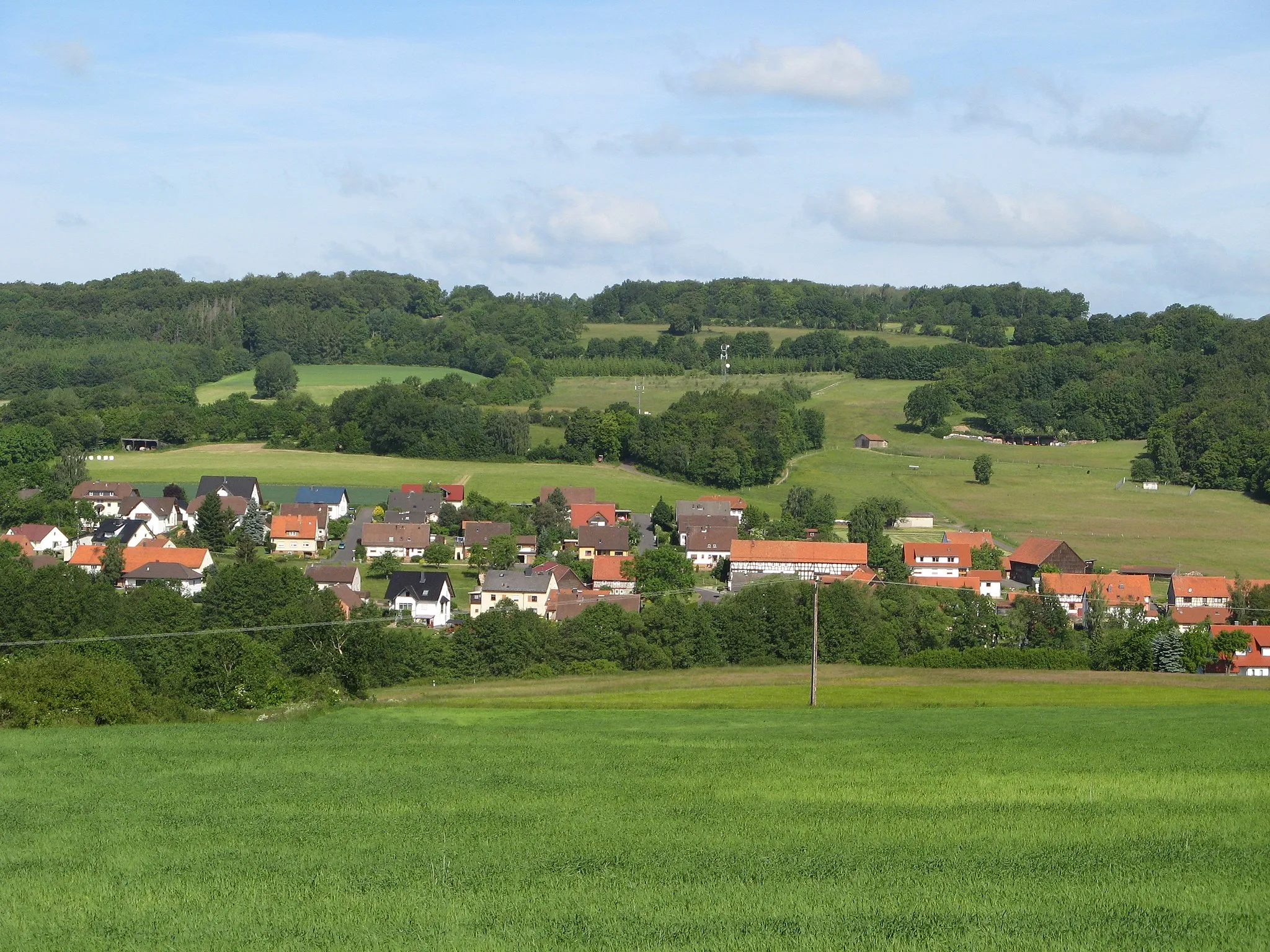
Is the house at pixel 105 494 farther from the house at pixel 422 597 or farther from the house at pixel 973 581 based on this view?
the house at pixel 973 581

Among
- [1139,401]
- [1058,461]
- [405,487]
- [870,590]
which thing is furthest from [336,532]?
[1139,401]

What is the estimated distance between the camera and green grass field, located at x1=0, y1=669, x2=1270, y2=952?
32.2ft

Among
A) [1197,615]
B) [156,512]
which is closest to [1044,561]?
[1197,615]

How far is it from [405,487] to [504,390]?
3289 cm

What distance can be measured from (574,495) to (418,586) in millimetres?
20349

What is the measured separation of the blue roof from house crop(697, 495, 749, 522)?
20.3 metres

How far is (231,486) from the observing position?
71.9 metres

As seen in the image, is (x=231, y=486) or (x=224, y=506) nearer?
(x=224, y=506)

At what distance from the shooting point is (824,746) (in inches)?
760

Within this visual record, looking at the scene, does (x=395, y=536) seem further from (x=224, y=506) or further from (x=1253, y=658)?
(x=1253, y=658)

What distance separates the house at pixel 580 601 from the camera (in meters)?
47.3

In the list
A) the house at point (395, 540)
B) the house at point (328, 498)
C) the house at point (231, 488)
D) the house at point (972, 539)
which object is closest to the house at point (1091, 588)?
the house at point (972, 539)

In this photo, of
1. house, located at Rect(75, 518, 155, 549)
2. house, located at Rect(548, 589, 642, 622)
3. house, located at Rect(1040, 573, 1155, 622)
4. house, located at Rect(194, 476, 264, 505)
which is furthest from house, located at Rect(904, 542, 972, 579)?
house, located at Rect(75, 518, 155, 549)

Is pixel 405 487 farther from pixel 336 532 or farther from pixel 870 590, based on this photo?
pixel 870 590
